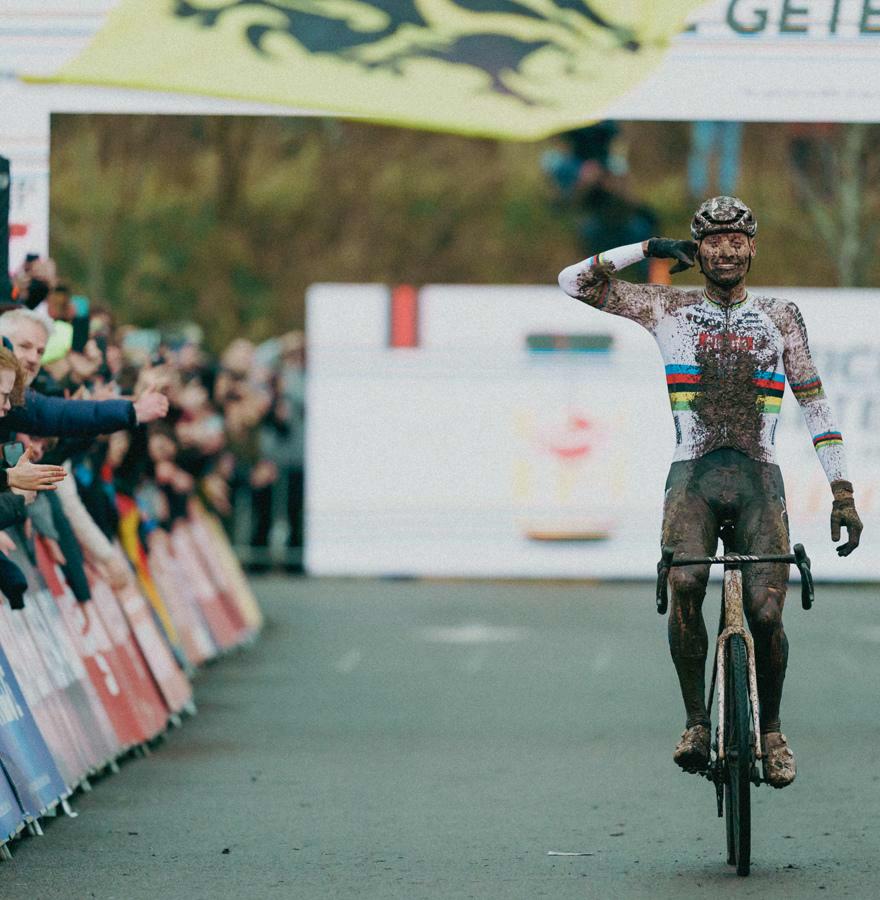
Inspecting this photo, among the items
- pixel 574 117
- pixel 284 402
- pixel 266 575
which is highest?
pixel 574 117

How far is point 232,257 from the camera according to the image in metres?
36.4

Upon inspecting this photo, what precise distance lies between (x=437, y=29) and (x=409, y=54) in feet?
0.61

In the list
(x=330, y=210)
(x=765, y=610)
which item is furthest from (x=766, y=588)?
(x=330, y=210)

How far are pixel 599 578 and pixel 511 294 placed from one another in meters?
3.05

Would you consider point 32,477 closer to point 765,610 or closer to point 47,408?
point 47,408

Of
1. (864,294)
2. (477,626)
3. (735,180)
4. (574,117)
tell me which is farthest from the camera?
(735,180)

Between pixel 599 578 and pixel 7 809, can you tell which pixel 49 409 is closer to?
pixel 7 809

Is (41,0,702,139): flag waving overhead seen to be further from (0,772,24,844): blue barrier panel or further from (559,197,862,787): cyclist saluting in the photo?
(0,772,24,844): blue barrier panel

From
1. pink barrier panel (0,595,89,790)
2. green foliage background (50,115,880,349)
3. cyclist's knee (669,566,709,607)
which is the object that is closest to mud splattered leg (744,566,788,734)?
cyclist's knee (669,566,709,607)

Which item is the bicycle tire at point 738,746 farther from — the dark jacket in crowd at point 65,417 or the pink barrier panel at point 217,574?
the pink barrier panel at point 217,574

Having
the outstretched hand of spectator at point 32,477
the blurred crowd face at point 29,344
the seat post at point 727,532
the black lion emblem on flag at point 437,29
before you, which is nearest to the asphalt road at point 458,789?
the seat post at point 727,532

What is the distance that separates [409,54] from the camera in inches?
452

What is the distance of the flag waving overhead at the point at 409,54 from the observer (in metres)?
11.4

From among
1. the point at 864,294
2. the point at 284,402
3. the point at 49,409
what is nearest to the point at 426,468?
the point at 284,402
